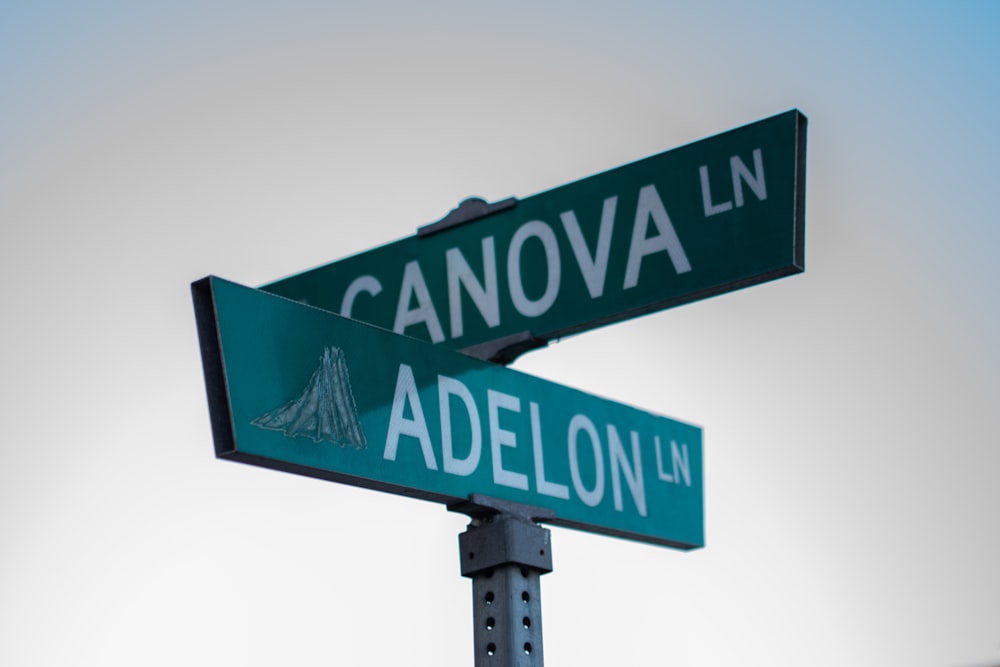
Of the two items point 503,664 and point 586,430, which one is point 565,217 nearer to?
point 586,430

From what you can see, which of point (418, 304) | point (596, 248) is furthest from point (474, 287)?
point (596, 248)

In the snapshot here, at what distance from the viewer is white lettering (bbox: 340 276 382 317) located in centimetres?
401

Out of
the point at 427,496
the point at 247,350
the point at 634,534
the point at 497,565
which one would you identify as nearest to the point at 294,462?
the point at 247,350

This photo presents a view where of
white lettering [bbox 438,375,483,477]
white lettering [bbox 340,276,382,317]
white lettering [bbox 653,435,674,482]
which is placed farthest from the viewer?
white lettering [bbox 653,435,674,482]

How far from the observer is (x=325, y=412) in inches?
120

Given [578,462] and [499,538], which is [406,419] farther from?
[578,462]

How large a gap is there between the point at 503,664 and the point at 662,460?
108cm

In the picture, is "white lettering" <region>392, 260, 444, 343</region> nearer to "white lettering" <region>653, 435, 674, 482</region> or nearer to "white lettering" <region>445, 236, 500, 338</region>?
"white lettering" <region>445, 236, 500, 338</region>

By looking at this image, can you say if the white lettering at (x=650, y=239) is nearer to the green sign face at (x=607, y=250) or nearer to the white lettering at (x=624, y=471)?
the green sign face at (x=607, y=250)

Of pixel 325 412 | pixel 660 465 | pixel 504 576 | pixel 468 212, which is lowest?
pixel 504 576

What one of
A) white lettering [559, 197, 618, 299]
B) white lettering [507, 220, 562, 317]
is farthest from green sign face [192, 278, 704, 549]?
white lettering [559, 197, 618, 299]

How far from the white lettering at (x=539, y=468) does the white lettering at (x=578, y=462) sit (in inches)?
2.5

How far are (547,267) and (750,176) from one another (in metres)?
0.55

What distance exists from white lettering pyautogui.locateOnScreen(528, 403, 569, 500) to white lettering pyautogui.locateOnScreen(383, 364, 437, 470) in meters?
0.41
